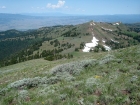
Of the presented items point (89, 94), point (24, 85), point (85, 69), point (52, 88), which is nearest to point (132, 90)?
point (89, 94)

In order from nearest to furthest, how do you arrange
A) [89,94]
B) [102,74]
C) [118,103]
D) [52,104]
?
[118,103] < [52,104] < [89,94] < [102,74]

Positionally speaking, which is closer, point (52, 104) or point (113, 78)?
point (52, 104)

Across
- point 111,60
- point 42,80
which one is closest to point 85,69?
point 111,60

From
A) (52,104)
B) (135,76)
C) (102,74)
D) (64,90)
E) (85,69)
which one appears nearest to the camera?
(52,104)

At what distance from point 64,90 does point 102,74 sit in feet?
14.1

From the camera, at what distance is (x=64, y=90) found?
12.0m

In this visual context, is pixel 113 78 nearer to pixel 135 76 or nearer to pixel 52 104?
pixel 135 76

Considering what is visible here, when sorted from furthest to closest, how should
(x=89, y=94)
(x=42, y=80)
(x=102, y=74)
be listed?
1. (x=42, y=80)
2. (x=102, y=74)
3. (x=89, y=94)

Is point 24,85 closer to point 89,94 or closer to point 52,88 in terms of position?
point 52,88

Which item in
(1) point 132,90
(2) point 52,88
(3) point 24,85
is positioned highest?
(1) point 132,90

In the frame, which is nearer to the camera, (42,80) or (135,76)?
(135,76)

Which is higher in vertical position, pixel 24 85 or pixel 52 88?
pixel 52 88

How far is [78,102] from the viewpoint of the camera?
10.2 meters

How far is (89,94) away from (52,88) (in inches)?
121
